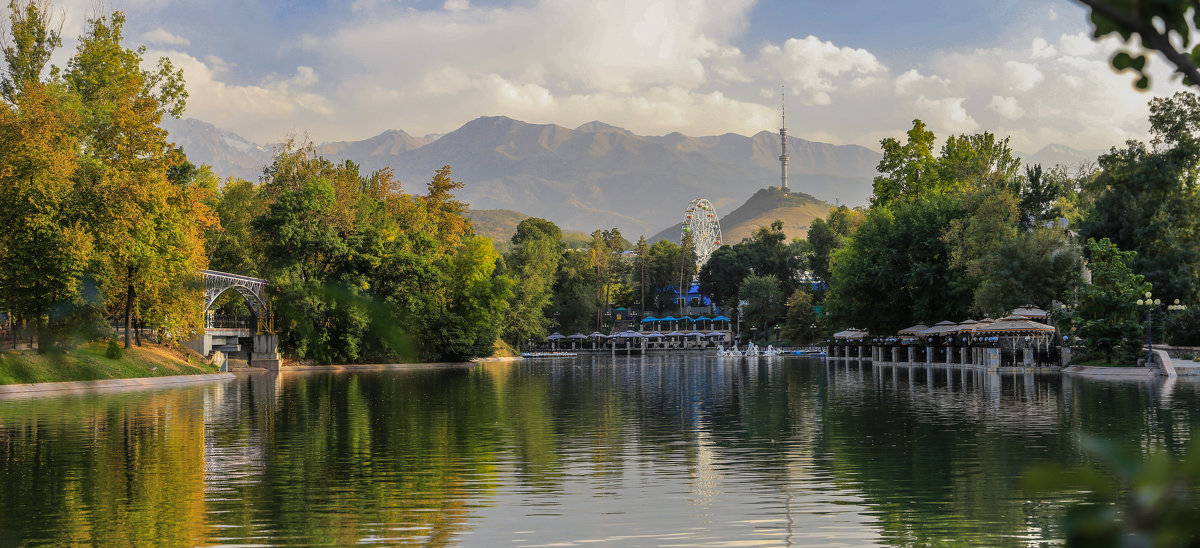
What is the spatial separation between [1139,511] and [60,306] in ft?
152

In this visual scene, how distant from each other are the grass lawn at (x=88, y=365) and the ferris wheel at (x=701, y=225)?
431 ft

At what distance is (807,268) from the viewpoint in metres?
124

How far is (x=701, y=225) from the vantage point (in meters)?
182

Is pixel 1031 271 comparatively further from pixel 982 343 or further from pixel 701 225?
pixel 701 225

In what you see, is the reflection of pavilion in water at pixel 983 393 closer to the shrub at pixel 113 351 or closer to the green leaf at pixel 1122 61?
the green leaf at pixel 1122 61

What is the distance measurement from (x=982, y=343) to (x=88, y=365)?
4584cm

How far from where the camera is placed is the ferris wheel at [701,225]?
179000 millimetres

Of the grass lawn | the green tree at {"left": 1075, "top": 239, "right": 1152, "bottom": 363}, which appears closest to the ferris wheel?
the green tree at {"left": 1075, "top": 239, "right": 1152, "bottom": 363}

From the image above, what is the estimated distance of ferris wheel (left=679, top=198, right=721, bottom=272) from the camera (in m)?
179

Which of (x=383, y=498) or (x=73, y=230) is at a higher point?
(x=73, y=230)

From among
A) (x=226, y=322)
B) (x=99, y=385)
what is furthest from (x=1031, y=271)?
(x=226, y=322)

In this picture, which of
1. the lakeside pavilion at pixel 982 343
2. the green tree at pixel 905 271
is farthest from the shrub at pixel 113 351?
the green tree at pixel 905 271

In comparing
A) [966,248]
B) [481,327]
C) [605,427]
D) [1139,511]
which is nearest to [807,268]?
[481,327]

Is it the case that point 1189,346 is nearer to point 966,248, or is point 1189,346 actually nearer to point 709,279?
point 966,248
